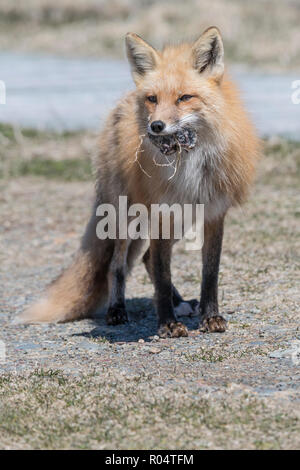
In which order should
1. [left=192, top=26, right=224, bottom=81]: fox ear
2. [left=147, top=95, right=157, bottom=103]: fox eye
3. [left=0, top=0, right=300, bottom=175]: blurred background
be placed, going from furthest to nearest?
[left=0, top=0, right=300, bottom=175]: blurred background → [left=192, top=26, right=224, bottom=81]: fox ear → [left=147, top=95, right=157, bottom=103]: fox eye

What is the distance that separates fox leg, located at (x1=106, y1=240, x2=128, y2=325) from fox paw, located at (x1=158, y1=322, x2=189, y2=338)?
747 millimetres

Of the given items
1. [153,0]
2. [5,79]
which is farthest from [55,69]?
[153,0]

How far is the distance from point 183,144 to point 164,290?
1.15m

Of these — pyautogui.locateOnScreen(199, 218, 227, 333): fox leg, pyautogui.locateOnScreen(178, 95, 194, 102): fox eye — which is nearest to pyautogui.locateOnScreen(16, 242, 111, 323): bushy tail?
pyautogui.locateOnScreen(199, 218, 227, 333): fox leg

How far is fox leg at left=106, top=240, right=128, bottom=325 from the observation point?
6.38m

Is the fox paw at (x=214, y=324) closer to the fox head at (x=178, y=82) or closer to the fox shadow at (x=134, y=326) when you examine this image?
the fox shadow at (x=134, y=326)

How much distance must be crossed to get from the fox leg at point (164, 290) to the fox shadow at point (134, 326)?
0.16 meters

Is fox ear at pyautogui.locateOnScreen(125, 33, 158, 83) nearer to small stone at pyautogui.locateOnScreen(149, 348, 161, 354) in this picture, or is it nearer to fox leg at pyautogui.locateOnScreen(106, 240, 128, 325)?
fox leg at pyautogui.locateOnScreen(106, 240, 128, 325)

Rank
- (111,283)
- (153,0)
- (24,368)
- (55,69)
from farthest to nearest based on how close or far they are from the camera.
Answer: (153,0) < (55,69) < (111,283) < (24,368)

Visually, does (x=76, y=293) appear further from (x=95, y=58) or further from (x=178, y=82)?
(x=95, y=58)

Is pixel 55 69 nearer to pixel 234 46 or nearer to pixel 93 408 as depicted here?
pixel 234 46

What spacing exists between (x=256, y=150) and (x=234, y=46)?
51.0 ft

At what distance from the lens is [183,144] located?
16.9 feet
